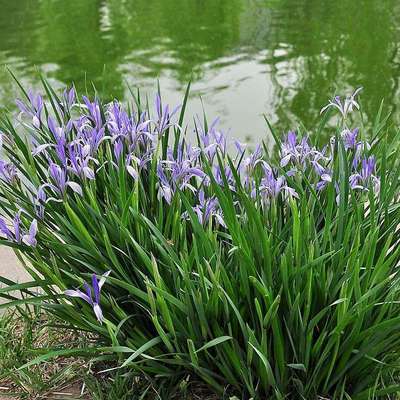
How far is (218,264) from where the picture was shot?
1.63 metres

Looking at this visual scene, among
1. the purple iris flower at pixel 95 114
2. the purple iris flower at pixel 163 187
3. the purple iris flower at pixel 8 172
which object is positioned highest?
the purple iris flower at pixel 95 114

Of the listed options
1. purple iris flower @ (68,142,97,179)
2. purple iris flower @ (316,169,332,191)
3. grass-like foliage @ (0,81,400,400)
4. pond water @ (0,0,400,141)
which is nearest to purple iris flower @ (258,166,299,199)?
grass-like foliage @ (0,81,400,400)

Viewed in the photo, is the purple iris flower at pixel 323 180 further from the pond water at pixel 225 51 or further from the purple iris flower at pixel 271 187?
the pond water at pixel 225 51

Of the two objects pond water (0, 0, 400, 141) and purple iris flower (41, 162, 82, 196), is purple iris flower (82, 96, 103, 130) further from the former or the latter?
pond water (0, 0, 400, 141)

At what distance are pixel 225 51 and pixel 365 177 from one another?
248 inches

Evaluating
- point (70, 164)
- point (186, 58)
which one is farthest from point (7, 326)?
point (186, 58)

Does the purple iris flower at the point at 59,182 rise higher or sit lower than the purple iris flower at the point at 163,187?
higher

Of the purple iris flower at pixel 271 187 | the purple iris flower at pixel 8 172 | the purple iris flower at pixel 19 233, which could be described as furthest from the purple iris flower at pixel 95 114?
the purple iris flower at pixel 271 187

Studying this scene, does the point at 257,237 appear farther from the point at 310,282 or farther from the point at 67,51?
the point at 67,51

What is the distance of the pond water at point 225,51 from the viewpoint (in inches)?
254

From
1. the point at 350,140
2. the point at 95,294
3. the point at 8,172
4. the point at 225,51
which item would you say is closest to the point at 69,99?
the point at 8,172

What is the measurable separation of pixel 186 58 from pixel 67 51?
157 centimetres

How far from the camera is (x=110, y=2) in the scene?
10938mm

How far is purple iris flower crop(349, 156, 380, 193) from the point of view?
1961 mm
